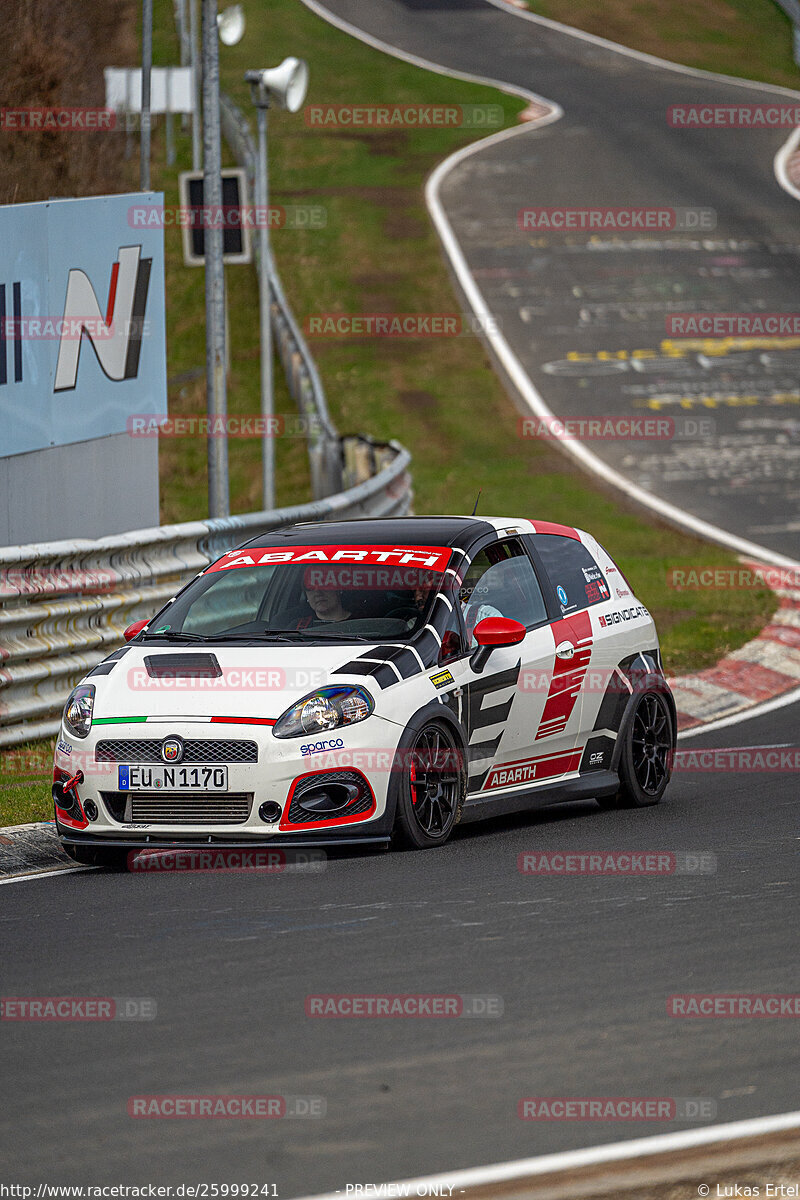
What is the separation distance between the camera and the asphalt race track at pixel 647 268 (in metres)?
26.7

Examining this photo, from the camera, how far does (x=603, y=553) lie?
36.2 ft

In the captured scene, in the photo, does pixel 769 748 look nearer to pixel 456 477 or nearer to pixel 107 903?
pixel 107 903

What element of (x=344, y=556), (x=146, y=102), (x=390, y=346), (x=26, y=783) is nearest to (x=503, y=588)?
(x=344, y=556)

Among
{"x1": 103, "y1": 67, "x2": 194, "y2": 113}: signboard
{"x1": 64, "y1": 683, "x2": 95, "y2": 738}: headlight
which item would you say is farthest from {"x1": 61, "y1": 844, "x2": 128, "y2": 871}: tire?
{"x1": 103, "y1": 67, "x2": 194, "y2": 113}: signboard

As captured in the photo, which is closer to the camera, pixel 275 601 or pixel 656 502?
pixel 275 601

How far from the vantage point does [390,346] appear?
33.6m

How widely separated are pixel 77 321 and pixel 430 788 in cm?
703

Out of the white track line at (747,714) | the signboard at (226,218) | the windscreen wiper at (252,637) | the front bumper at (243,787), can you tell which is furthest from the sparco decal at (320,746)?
the signboard at (226,218)

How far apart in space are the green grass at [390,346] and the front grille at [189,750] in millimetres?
1489

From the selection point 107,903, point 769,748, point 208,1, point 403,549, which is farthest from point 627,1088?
point 208,1

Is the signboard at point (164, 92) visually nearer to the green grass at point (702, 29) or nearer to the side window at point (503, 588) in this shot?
the green grass at point (702, 29)

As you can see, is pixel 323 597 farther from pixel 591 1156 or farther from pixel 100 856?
pixel 591 1156

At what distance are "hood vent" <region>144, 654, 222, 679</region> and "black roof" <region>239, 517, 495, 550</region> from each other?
1251 mm

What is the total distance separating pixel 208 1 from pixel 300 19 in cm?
4627
